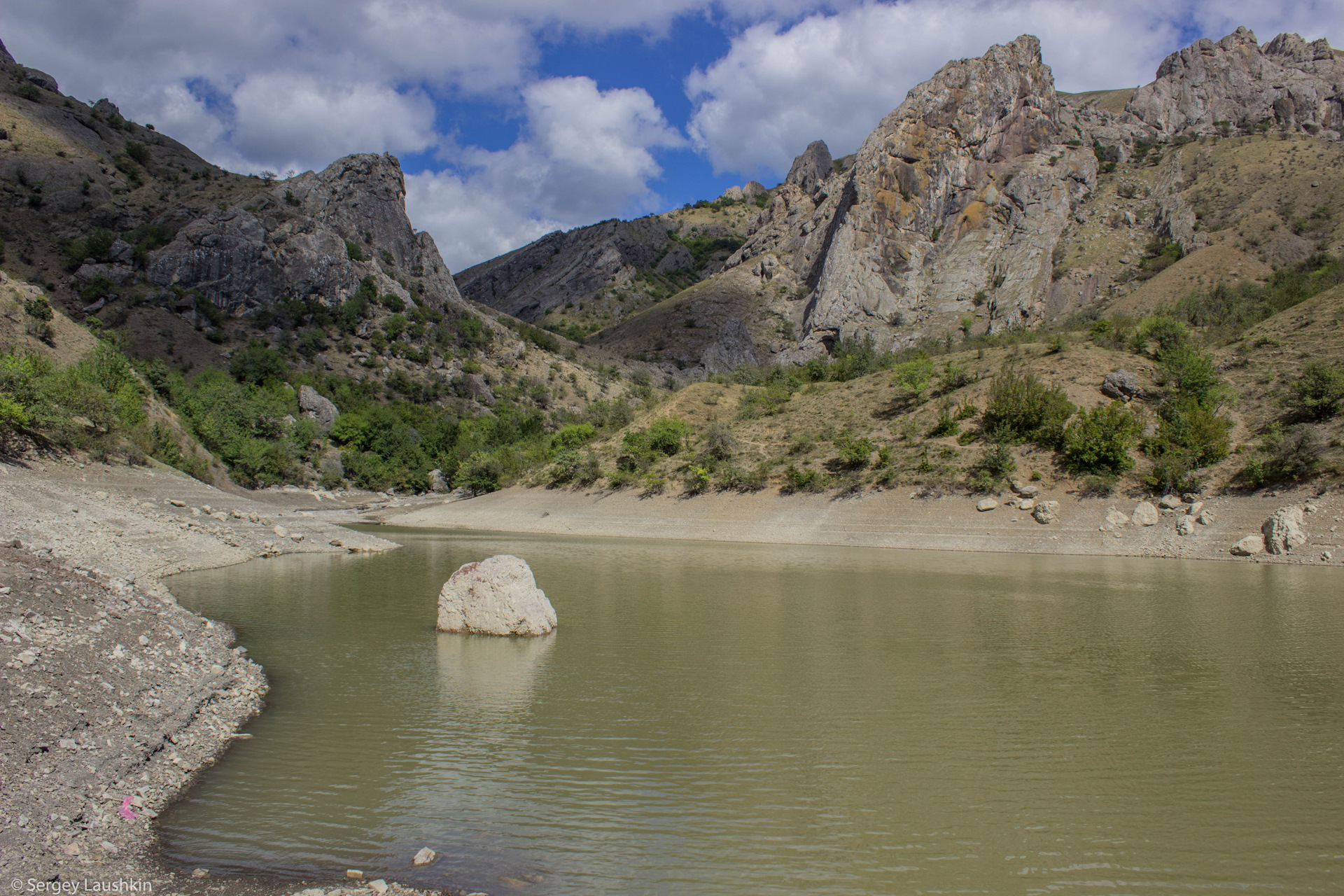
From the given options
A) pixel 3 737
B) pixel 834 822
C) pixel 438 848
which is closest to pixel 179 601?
pixel 3 737

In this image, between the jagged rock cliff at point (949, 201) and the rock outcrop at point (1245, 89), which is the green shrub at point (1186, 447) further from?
the rock outcrop at point (1245, 89)

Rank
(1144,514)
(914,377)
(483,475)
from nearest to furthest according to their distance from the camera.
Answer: (1144,514), (914,377), (483,475)

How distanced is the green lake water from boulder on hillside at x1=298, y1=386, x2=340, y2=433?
193 feet

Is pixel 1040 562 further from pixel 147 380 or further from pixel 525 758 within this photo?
pixel 147 380

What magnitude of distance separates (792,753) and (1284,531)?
31279 millimetres

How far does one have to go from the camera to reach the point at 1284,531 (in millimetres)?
28766

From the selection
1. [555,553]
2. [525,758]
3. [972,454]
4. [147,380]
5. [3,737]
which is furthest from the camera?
[147,380]

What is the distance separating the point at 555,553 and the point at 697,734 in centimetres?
2426

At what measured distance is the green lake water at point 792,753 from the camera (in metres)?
6.25

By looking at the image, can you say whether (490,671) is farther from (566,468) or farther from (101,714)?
(566,468)

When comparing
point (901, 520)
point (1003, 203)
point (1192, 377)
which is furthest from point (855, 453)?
point (1003, 203)

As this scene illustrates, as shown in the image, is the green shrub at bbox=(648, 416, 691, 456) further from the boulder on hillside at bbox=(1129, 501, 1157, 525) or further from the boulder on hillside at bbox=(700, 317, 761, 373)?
the boulder on hillside at bbox=(700, 317, 761, 373)

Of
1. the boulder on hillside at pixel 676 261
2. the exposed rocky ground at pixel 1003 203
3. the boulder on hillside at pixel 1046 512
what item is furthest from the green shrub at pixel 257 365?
the boulder on hillside at pixel 676 261

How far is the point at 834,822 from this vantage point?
6988mm
